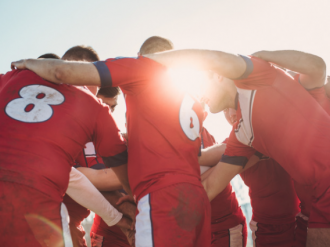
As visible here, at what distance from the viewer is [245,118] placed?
194 centimetres

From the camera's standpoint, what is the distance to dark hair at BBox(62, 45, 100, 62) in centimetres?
286

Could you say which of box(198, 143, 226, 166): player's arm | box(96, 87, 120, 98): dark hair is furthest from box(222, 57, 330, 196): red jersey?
box(96, 87, 120, 98): dark hair

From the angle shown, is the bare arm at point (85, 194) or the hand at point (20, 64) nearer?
the hand at point (20, 64)

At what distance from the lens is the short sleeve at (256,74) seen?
67.0 inches

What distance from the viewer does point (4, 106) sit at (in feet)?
4.47

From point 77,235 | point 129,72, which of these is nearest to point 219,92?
point 129,72

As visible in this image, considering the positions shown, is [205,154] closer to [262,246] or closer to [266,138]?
[266,138]

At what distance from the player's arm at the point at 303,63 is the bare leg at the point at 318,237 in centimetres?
101

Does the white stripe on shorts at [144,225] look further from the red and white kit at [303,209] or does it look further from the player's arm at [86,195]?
the red and white kit at [303,209]

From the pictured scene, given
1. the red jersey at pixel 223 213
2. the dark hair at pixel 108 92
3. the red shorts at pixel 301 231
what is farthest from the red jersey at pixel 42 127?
the red shorts at pixel 301 231

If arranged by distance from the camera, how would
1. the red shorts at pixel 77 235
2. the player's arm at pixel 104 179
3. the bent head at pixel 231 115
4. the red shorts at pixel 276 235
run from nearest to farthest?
the player's arm at pixel 104 179 → the red shorts at pixel 77 235 → the red shorts at pixel 276 235 → the bent head at pixel 231 115

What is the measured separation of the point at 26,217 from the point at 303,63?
188 centimetres

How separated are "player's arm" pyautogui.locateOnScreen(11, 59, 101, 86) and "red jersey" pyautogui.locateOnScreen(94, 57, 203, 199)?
0.19 ft

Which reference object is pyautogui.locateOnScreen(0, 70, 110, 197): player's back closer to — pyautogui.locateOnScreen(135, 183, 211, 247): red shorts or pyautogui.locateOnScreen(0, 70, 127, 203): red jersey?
pyautogui.locateOnScreen(0, 70, 127, 203): red jersey
